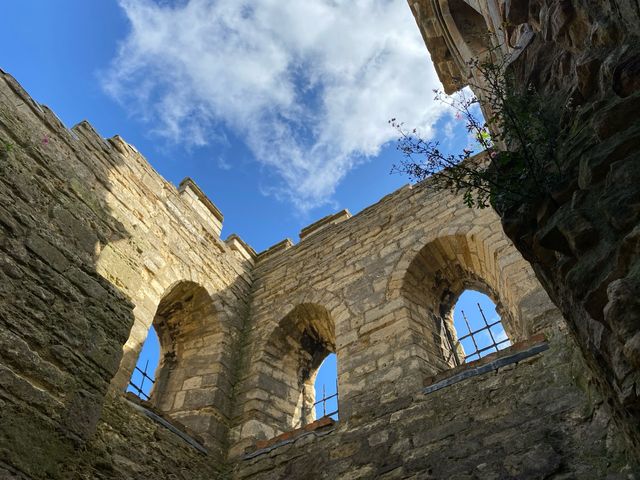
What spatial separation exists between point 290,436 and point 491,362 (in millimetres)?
1849

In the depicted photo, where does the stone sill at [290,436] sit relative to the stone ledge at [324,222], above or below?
below

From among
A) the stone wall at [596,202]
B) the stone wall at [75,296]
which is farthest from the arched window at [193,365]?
the stone wall at [596,202]

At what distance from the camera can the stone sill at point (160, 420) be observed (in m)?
4.56

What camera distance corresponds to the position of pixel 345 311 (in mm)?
5906

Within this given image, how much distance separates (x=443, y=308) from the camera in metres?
5.91

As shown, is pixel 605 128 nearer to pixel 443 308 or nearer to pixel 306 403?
pixel 443 308

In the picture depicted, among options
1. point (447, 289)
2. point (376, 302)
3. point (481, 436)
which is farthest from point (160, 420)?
point (447, 289)

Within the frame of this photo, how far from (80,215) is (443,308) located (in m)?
3.80

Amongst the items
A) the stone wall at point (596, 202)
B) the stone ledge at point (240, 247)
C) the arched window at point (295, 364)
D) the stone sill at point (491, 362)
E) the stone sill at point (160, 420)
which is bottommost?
the stone wall at point (596, 202)

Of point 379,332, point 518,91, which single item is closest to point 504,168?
point 518,91

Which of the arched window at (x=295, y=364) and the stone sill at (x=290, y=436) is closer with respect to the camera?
the stone sill at (x=290, y=436)

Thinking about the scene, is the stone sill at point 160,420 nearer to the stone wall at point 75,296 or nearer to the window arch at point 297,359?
the stone wall at point 75,296

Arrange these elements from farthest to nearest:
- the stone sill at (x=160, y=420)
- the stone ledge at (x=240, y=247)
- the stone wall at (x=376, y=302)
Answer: the stone ledge at (x=240, y=247), the stone wall at (x=376, y=302), the stone sill at (x=160, y=420)

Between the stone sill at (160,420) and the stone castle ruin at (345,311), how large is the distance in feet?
0.08
